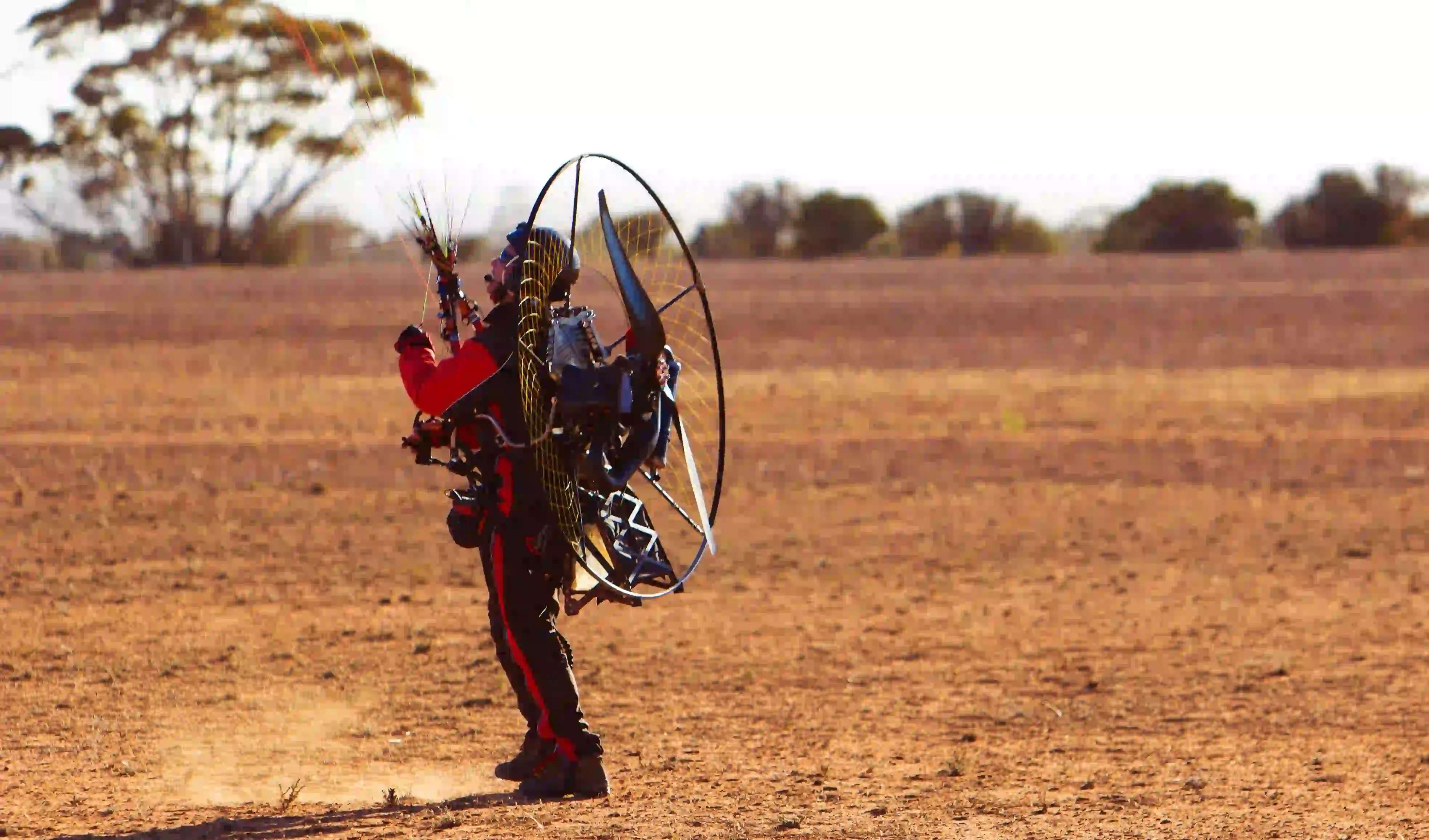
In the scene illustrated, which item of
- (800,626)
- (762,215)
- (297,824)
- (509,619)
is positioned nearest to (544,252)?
(509,619)

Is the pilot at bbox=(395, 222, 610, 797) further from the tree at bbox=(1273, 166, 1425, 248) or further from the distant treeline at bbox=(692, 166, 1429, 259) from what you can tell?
the tree at bbox=(1273, 166, 1425, 248)

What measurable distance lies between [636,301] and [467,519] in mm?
1137

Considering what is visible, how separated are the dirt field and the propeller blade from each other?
1829 mm

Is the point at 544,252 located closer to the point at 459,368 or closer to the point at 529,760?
the point at 459,368

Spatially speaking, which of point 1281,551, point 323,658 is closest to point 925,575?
point 1281,551

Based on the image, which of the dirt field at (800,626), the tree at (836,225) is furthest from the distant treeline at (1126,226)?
the dirt field at (800,626)

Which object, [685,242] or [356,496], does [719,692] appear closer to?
[685,242]

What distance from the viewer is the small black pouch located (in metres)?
6.94

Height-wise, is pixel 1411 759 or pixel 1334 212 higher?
pixel 1334 212

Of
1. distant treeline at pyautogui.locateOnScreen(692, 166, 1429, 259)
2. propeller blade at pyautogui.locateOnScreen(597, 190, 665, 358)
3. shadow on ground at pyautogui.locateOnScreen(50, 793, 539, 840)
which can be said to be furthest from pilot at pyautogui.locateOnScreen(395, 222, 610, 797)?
distant treeline at pyautogui.locateOnScreen(692, 166, 1429, 259)

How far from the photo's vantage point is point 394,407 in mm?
22078

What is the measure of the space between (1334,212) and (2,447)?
6599 cm

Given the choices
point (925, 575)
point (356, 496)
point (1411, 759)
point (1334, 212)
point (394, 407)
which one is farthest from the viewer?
point (1334, 212)

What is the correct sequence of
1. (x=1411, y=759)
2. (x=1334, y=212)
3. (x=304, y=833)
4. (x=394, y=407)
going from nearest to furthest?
(x=304, y=833), (x=1411, y=759), (x=394, y=407), (x=1334, y=212)
